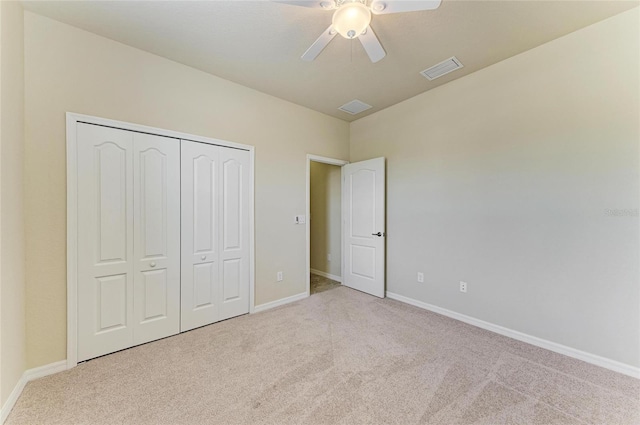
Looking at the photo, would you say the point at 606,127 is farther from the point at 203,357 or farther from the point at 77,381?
the point at 77,381

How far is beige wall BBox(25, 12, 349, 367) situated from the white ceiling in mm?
178

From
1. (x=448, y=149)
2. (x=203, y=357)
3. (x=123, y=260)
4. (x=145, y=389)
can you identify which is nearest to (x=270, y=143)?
(x=123, y=260)

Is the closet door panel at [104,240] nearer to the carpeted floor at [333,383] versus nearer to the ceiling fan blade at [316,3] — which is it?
the carpeted floor at [333,383]

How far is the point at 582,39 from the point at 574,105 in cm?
54

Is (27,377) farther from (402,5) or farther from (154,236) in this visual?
(402,5)

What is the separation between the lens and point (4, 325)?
155 centimetres

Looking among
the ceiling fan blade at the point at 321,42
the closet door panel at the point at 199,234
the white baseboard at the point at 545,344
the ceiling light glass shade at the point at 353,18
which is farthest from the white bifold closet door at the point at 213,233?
the white baseboard at the point at 545,344

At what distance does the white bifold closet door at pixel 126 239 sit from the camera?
206 cm

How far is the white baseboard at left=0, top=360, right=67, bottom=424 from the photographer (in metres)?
1.52

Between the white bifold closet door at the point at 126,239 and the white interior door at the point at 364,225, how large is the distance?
8.02ft

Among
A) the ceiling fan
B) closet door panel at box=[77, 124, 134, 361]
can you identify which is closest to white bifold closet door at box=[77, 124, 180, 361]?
closet door panel at box=[77, 124, 134, 361]

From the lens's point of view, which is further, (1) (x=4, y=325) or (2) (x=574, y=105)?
(2) (x=574, y=105)

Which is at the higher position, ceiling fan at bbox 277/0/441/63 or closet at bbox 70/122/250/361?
ceiling fan at bbox 277/0/441/63

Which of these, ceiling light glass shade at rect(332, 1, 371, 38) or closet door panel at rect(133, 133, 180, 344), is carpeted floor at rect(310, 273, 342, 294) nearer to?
closet door panel at rect(133, 133, 180, 344)
